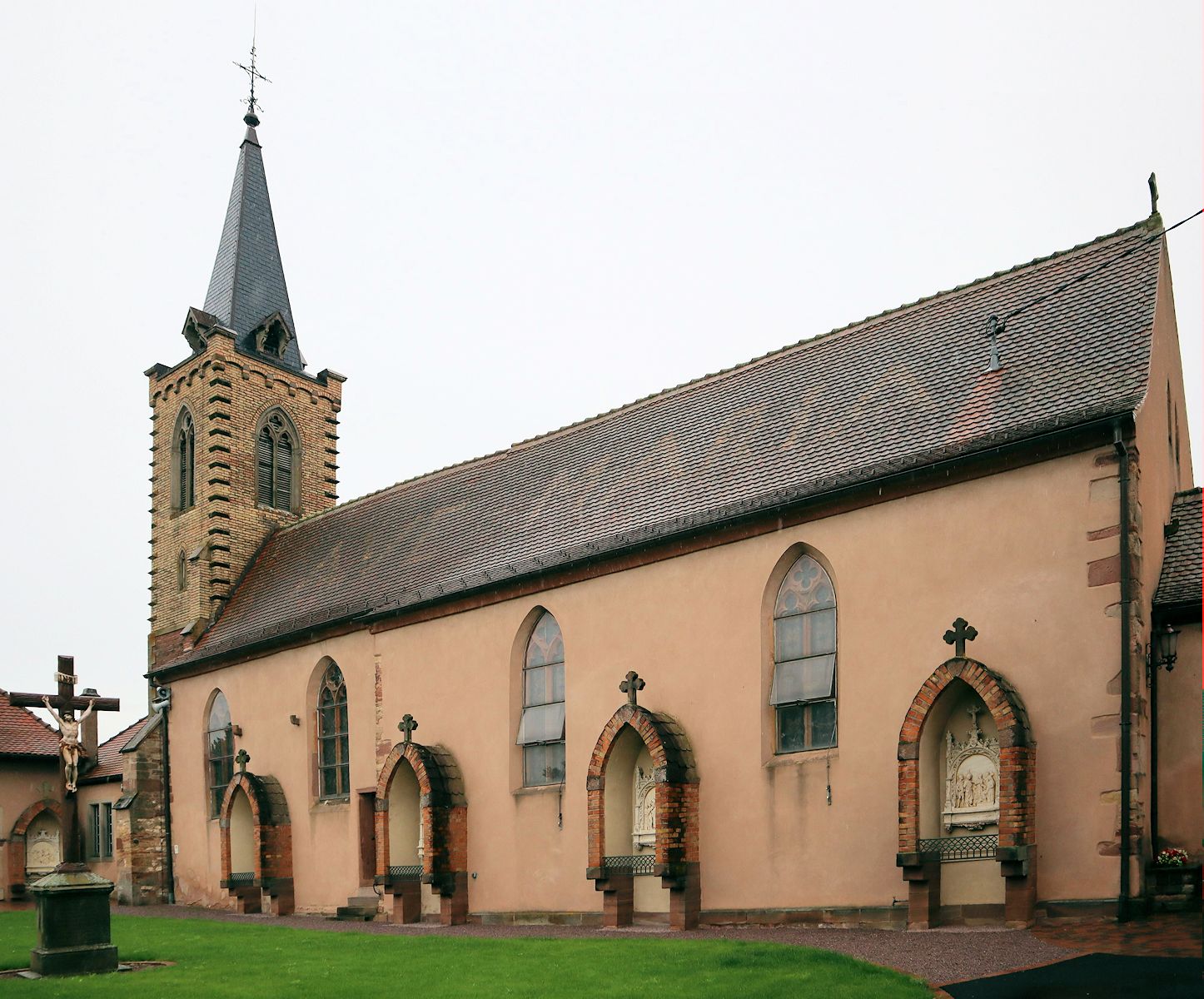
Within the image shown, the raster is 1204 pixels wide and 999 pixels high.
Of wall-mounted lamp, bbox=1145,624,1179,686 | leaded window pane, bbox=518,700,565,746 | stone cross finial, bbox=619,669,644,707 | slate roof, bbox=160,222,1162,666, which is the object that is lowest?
leaded window pane, bbox=518,700,565,746

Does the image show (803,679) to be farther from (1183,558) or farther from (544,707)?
(544,707)

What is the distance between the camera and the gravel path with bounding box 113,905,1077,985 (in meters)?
13.1

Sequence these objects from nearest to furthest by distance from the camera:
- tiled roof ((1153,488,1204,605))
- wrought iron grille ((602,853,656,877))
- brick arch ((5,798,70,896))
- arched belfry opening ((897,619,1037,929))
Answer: arched belfry opening ((897,619,1037,929)), tiled roof ((1153,488,1204,605)), wrought iron grille ((602,853,656,877)), brick arch ((5,798,70,896))

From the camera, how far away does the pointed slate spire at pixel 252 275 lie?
3634cm

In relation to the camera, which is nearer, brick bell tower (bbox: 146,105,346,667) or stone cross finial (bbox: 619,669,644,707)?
stone cross finial (bbox: 619,669,644,707)

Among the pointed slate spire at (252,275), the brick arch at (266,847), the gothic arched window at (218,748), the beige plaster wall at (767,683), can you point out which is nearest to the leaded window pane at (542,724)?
the beige plaster wall at (767,683)

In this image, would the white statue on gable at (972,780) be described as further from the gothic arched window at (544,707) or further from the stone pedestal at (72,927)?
the stone pedestal at (72,927)

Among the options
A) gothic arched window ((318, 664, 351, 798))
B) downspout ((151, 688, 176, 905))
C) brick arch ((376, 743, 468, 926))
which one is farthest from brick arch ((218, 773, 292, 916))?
brick arch ((376, 743, 468, 926))

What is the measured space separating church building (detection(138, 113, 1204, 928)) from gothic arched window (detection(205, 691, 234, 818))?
0.13m

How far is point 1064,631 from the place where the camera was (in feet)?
52.6

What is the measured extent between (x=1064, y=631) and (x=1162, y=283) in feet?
21.7

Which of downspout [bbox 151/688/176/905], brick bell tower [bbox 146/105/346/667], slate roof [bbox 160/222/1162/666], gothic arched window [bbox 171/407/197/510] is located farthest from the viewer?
gothic arched window [bbox 171/407/197/510]

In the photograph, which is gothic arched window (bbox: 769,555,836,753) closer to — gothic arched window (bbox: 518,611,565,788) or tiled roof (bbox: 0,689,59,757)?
gothic arched window (bbox: 518,611,565,788)

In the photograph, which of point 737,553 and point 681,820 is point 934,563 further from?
point 681,820
